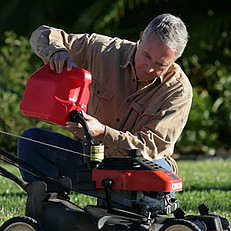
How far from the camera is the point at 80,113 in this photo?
365 cm

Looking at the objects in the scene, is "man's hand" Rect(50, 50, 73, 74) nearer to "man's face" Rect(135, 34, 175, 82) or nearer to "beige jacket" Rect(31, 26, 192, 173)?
"beige jacket" Rect(31, 26, 192, 173)

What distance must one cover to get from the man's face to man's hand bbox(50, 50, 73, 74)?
0.49 meters

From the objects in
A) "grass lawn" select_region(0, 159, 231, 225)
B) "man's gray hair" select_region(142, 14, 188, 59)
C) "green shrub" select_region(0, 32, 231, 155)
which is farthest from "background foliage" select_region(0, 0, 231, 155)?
"man's gray hair" select_region(142, 14, 188, 59)

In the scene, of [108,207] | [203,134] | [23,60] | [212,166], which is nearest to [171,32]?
[108,207]

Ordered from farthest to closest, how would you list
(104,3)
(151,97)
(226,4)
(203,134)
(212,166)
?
(226,4) < (104,3) < (203,134) < (212,166) < (151,97)

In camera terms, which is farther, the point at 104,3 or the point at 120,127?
the point at 104,3

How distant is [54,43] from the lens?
423 cm

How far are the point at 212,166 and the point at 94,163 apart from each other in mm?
5509

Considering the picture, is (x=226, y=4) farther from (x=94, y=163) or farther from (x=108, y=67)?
(x=94, y=163)

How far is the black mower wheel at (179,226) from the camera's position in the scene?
341 centimetres

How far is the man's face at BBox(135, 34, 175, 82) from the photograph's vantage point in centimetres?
398

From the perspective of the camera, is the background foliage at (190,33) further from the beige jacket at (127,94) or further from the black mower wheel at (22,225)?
the black mower wheel at (22,225)

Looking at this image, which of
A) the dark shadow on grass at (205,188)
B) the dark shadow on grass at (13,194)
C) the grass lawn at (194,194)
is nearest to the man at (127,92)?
the grass lawn at (194,194)

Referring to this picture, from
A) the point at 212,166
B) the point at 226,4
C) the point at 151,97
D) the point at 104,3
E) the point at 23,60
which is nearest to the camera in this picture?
the point at 151,97
